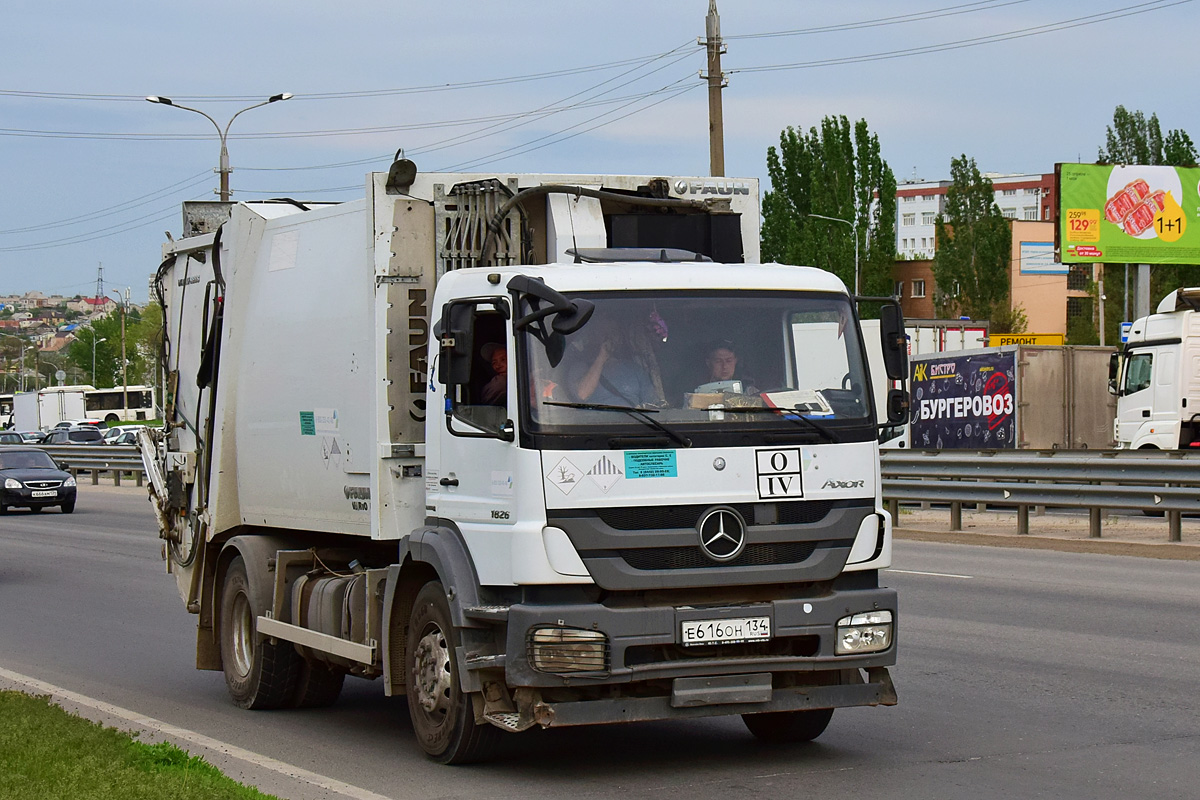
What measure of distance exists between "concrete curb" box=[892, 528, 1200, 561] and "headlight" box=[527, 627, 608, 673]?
12.6 meters

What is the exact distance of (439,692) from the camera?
7.52m

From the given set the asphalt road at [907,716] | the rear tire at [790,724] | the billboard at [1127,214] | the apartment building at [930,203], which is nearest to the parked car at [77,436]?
the billboard at [1127,214]

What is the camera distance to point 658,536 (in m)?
6.93

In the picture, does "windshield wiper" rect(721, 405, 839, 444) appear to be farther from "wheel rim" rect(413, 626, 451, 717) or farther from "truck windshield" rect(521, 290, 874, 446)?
"wheel rim" rect(413, 626, 451, 717)

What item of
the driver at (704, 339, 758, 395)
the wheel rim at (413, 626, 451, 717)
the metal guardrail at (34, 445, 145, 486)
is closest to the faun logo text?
the driver at (704, 339, 758, 395)

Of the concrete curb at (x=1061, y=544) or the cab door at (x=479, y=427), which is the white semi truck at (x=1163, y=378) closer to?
the concrete curb at (x=1061, y=544)

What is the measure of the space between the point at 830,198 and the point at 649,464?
64449mm

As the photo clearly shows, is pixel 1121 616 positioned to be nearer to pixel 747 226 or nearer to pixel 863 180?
pixel 747 226

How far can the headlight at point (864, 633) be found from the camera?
7188 mm

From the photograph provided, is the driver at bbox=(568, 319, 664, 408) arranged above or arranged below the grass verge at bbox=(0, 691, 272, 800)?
above

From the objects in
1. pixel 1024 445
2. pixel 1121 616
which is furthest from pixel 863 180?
pixel 1121 616

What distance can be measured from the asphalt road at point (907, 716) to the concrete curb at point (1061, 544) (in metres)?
2.24

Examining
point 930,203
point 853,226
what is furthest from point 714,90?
point 930,203

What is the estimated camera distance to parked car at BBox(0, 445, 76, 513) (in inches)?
1292
